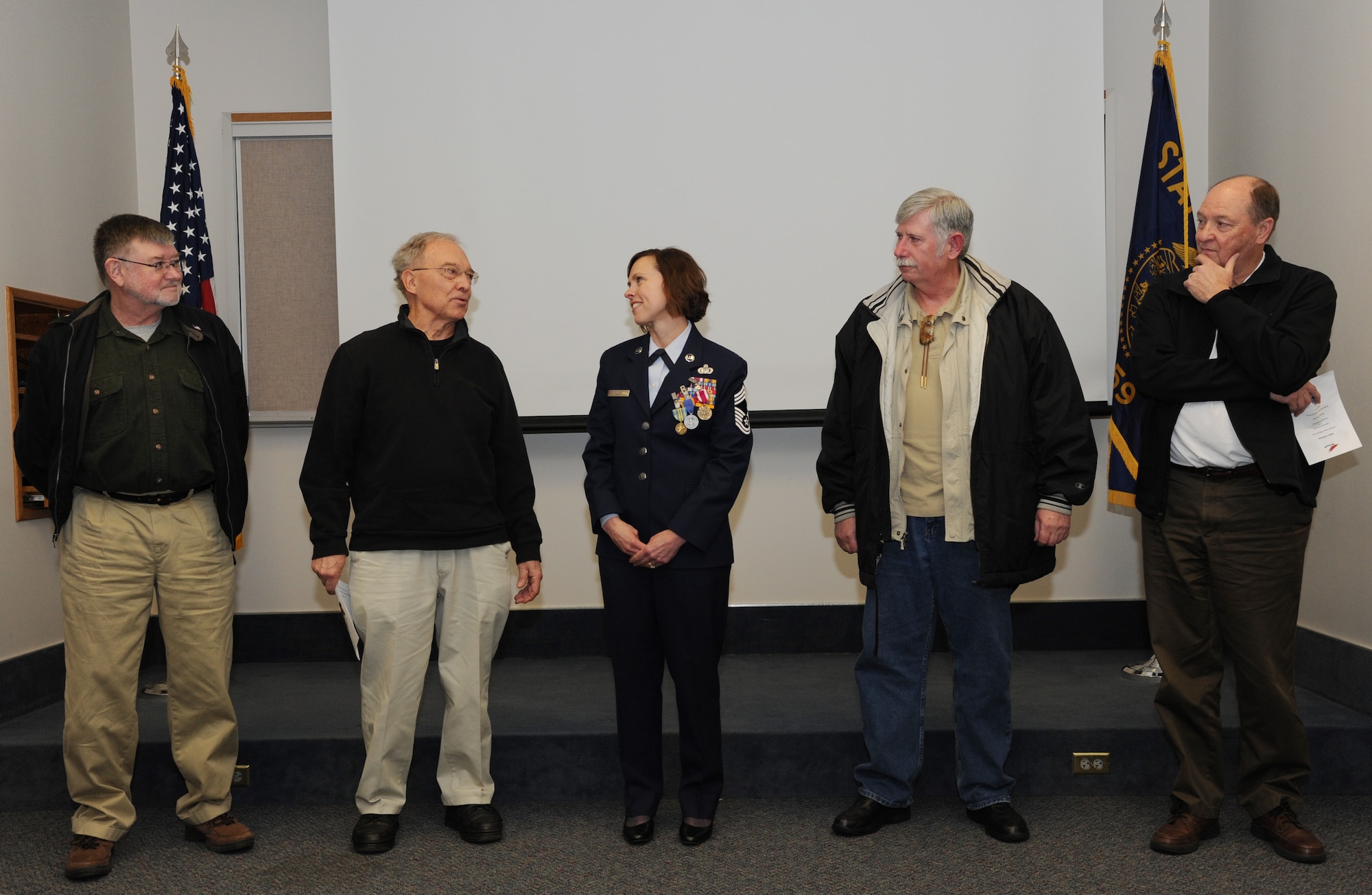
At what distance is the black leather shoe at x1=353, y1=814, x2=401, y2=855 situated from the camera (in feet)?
8.58

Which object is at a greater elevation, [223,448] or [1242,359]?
[1242,359]

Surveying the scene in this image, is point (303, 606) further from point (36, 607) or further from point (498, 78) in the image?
point (498, 78)

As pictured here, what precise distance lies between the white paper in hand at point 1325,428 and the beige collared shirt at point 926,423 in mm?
880

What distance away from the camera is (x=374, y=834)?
262cm

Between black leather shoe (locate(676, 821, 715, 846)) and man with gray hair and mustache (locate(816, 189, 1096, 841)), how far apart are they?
1.21 feet

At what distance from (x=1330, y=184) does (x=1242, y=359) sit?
1481mm

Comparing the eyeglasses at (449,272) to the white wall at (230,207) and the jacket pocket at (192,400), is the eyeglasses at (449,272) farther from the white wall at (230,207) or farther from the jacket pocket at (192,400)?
the white wall at (230,207)

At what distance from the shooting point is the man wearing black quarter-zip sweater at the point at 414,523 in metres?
2.57

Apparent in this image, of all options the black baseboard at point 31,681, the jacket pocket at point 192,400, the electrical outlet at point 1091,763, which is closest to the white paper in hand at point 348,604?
the jacket pocket at point 192,400

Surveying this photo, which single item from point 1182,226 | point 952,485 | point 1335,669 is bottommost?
point 1335,669

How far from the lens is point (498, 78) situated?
3.90 meters

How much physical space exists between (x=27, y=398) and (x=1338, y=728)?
377 cm

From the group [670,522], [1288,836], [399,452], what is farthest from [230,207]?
[1288,836]

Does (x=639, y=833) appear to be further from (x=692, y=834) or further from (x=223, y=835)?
(x=223, y=835)
